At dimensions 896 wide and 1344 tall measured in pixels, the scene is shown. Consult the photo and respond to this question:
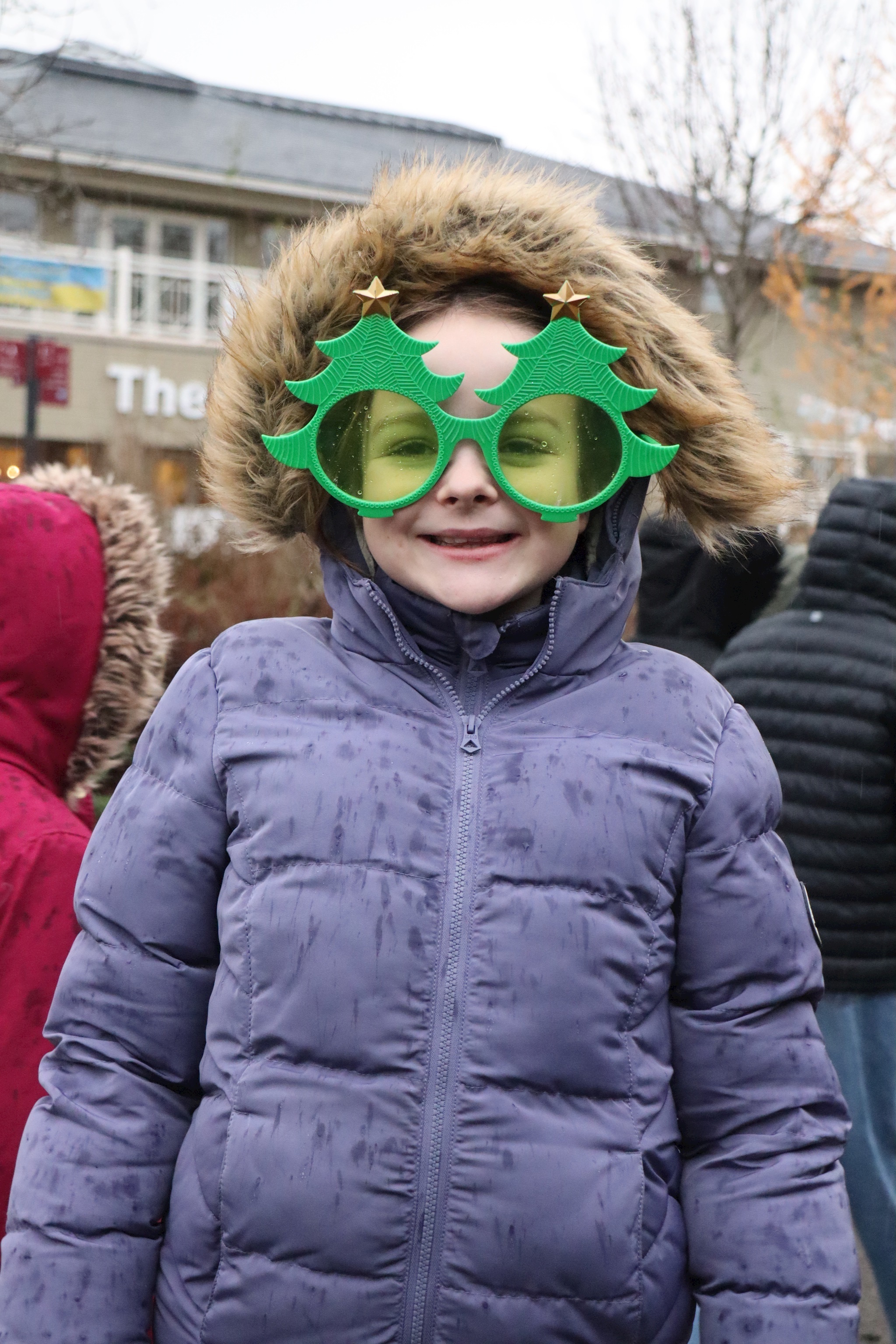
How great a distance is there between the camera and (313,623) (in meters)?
1.70

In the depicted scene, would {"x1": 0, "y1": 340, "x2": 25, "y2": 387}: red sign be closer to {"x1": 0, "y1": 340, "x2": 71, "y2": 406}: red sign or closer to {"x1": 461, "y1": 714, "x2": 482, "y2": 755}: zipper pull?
{"x1": 0, "y1": 340, "x2": 71, "y2": 406}: red sign

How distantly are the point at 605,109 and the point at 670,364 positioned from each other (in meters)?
9.40

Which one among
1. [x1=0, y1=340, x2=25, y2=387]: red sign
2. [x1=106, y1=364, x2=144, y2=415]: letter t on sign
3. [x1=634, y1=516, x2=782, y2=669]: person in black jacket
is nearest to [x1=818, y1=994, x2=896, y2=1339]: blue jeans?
[x1=634, y1=516, x2=782, y2=669]: person in black jacket

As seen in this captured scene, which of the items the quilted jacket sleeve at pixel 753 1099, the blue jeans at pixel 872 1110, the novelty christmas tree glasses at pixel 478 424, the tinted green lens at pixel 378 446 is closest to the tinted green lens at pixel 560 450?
the novelty christmas tree glasses at pixel 478 424

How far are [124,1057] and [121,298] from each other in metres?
19.5

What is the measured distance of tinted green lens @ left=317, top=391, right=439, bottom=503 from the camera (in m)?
1.54

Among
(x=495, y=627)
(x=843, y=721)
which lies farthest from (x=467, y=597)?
(x=843, y=721)

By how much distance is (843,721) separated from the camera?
10.4 feet

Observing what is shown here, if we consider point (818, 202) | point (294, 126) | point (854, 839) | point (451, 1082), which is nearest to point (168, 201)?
point (294, 126)

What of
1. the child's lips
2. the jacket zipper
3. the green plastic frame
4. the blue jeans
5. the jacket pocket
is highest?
the green plastic frame

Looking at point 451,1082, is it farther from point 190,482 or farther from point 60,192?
point 190,482

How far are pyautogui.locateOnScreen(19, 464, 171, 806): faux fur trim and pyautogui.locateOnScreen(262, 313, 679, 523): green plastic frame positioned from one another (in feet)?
2.10

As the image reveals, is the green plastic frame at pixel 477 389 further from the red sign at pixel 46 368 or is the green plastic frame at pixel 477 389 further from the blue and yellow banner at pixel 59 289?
the blue and yellow banner at pixel 59 289

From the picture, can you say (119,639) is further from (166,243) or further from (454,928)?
(166,243)
